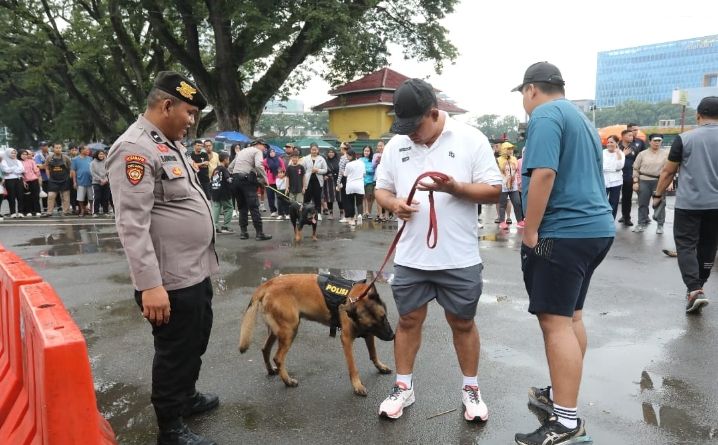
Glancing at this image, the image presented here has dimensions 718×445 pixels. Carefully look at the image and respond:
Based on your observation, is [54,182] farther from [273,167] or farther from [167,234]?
[167,234]

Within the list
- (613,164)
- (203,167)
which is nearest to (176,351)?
(203,167)

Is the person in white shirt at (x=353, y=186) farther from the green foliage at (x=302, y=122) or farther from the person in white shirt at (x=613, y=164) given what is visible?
the green foliage at (x=302, y=122)

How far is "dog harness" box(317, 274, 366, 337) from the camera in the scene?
141 inches

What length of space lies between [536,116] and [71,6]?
34245 millimetres

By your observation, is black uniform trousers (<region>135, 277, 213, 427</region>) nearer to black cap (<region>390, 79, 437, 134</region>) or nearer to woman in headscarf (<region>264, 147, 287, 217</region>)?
black cap (<region>390, 79, 437, 134</region>)

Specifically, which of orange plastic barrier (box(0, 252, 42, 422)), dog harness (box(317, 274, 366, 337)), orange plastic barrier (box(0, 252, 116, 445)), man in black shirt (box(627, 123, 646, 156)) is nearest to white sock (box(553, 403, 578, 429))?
dog harness (box(317, 274, 366, 337))

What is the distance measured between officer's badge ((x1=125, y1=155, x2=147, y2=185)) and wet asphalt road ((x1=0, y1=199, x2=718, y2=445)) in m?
1.58

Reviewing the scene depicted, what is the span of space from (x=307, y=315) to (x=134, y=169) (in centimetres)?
170

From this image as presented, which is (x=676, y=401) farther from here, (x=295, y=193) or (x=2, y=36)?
(x=2, y=36)

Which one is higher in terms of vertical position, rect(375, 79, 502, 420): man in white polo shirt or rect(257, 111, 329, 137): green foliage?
rect(257, 111, 329, 137): green foliage

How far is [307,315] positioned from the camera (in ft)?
12.2

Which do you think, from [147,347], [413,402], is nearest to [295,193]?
[147,347]

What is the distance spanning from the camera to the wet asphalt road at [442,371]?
305 cm

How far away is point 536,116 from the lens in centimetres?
271
